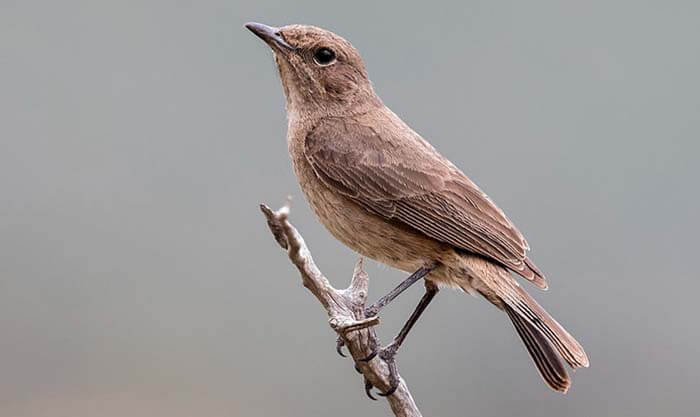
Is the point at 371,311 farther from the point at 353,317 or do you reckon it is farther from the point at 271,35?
the point at 271,35

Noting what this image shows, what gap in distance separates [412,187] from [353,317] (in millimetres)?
847

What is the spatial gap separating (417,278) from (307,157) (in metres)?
0.91

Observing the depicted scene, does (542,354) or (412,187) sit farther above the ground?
(412,187)

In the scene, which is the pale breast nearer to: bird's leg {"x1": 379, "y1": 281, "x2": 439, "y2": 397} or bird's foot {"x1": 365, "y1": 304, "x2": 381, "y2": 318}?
bird's leg {"x1": 379, "y1": 281, "x2": 439, "y2": 397}

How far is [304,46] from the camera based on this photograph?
5234 millimetres

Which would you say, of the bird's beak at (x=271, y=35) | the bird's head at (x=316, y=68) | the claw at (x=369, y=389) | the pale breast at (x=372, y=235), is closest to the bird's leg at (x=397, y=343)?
the claw at (x=369, y=389)

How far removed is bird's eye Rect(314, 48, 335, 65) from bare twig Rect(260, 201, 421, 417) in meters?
1.20

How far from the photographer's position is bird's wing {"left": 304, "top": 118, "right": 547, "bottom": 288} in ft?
15.8

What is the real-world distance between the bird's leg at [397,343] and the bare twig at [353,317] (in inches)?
1.0

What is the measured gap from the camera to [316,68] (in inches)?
208

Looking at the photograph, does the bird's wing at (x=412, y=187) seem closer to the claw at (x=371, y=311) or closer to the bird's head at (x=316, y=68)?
the bird's head at (x=316, y=68)

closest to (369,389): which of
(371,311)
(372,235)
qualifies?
(371,311)

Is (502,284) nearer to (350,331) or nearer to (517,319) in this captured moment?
(517,319)

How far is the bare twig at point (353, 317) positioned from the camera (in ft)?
13.1
